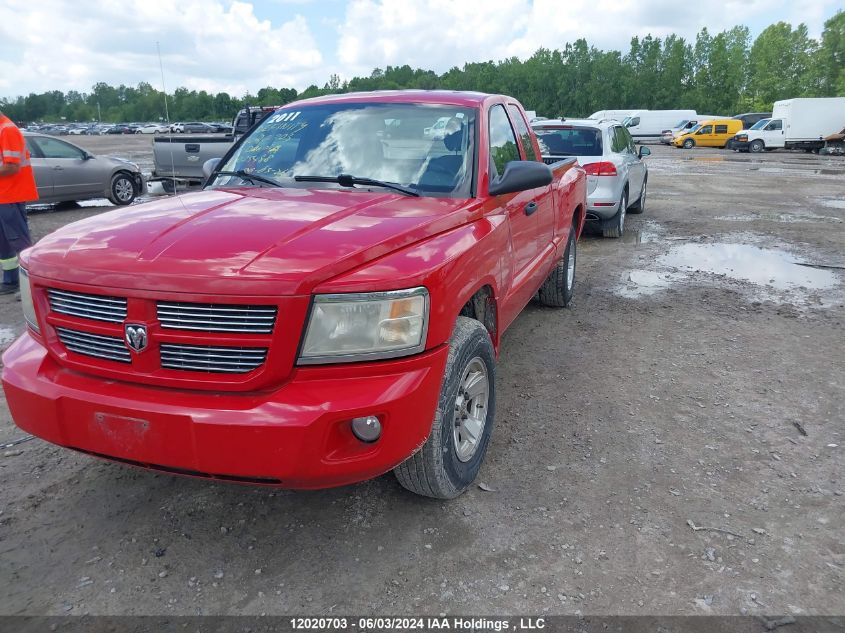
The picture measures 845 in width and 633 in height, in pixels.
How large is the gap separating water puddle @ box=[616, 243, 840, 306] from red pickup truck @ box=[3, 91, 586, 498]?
14.8 feet

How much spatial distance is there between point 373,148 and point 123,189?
436 inches

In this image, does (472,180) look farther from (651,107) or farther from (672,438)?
(651,107)

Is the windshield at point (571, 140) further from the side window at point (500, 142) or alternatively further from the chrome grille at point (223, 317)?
the chrome grille at point (223, 317)

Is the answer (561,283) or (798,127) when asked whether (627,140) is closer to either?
(561,283)

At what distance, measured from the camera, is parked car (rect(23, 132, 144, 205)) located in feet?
38.2

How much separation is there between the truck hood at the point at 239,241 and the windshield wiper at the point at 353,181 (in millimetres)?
132

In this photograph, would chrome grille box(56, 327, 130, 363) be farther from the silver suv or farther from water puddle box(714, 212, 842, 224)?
water puddle box(714, 212, 842, 224)

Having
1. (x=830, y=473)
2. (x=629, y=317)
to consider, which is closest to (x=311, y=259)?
(x=830, y=473)

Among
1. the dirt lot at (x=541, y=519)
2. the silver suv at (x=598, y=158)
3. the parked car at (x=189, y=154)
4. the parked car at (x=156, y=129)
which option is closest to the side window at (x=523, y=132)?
the dirt lot at (x=541, y=519)

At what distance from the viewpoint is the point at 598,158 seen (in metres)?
9.04

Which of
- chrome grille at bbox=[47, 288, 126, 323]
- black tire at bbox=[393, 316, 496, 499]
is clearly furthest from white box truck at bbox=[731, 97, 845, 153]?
chrome grille at bbox=[47, 288, 126, 323]

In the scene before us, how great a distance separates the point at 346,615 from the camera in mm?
2365

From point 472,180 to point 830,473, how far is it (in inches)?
92.6

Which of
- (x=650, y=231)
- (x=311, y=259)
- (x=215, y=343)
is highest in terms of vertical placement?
(x=311, y=259)
